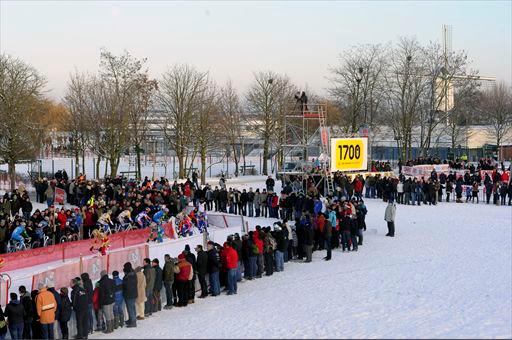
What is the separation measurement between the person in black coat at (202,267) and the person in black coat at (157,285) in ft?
3.49

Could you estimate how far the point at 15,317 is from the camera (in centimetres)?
1173

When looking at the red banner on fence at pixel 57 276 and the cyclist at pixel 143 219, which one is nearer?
the red banner on fence at pixel 57 276

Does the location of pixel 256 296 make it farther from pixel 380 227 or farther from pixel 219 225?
pixel 380 227

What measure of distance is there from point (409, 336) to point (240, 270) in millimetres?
6478

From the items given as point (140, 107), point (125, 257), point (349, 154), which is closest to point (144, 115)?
point (140, 107)

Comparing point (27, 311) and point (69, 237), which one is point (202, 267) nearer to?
point (27, 311)

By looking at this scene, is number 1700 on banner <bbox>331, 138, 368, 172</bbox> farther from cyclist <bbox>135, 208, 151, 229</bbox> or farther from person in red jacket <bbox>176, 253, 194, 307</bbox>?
person in red jacket <bbox>176, 253, 194, 307</bbox>

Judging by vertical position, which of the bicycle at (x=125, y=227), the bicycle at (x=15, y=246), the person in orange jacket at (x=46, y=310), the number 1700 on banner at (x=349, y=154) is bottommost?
the person in orange jacket at (x=46, y=310)

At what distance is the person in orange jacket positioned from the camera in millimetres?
11742

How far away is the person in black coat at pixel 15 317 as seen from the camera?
11719 mm

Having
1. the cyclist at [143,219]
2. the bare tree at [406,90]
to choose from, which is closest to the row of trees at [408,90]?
the bare tree at [406,90]

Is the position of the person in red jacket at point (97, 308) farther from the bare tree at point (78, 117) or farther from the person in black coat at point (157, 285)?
the bare tree at point (78, 117)

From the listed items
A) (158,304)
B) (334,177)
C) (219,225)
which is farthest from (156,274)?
(334,177)

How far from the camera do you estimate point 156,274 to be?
1365 centimetres
